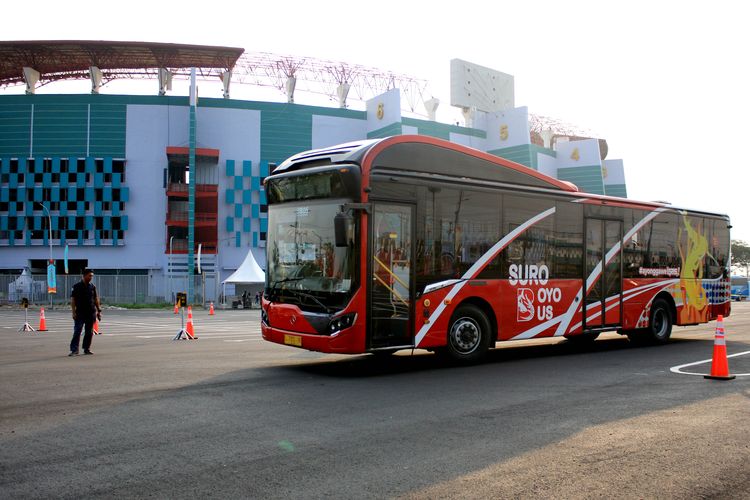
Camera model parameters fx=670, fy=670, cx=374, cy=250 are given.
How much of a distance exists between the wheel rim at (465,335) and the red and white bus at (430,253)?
0.06 feet

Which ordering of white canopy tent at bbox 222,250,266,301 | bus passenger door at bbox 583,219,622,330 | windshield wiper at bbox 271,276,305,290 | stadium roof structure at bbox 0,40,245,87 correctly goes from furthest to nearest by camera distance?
1. stadium roof structure at bbox 0,40,245,87
2. white canopy tent at bbox 222,250,266,301
3. bus passenger door at bbox 583,219,622,330
4. windshield wiper at bbox 271,276,305,290

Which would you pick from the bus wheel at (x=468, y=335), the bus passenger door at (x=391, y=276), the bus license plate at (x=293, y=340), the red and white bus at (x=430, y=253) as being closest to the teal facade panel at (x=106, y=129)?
the red and white bus at (x=430, y=253)

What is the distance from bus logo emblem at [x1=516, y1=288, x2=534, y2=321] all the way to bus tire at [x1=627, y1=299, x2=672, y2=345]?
4.39m

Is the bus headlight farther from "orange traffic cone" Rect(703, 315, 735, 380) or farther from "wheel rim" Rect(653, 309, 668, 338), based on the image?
"wheel rim" Rect(653, 309, 668, 338)

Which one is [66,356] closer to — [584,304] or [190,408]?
[190,408]

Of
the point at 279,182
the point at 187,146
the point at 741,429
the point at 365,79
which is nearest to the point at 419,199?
the point at 279,182

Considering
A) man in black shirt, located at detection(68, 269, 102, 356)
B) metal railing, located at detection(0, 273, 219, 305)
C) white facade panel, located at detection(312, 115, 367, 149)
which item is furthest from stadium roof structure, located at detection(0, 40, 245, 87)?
man in black shirt, located at detection(68, 269, 102, 356)

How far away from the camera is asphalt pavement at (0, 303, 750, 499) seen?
192 inches

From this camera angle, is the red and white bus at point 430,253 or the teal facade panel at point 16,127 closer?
the red and white bus at point 430,253

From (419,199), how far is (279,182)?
94.5 inches

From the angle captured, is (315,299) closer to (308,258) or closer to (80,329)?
(308,258)

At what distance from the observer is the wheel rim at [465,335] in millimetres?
11219

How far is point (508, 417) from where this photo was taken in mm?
7160

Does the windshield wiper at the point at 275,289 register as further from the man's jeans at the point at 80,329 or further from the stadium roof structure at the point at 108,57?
the stadium roof structure at the point at 108,57
